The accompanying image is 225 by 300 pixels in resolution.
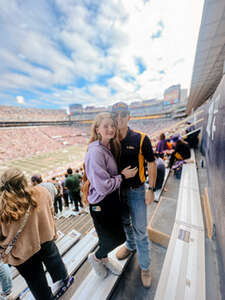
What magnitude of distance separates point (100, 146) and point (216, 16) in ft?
13.1

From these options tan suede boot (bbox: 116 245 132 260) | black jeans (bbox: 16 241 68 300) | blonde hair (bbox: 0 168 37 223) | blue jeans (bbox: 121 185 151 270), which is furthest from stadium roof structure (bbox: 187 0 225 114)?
black jeans (bbox: 16 241 68 300)

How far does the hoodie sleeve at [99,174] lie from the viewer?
858mm

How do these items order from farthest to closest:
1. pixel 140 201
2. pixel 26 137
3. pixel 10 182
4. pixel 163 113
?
1. pixel 163 113
2. pixel 26 137
3. pixel 140 201
4. pixel 10 182

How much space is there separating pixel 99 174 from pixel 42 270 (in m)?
1.09

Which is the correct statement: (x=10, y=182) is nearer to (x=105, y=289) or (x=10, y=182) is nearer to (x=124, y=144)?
(x=124, y=144)

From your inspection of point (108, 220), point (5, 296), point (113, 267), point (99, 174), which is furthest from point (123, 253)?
point (5, 296)

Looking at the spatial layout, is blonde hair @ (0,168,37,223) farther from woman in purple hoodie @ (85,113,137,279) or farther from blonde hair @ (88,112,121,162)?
blonde hair @ (88,112,121,162)

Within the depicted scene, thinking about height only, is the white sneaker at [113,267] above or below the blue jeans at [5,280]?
above

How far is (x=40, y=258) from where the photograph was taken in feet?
3.47

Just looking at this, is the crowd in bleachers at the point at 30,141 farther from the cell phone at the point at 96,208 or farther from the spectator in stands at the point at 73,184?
the cell phone at the point at 96,208

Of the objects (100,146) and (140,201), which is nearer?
(100,146)

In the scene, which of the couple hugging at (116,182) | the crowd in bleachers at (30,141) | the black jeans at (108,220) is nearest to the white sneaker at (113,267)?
the couple hugging at (116,182)

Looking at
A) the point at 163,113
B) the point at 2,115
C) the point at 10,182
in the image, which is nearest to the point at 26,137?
the point at 2,115

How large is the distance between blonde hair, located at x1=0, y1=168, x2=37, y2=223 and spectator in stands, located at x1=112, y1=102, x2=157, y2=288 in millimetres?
825
